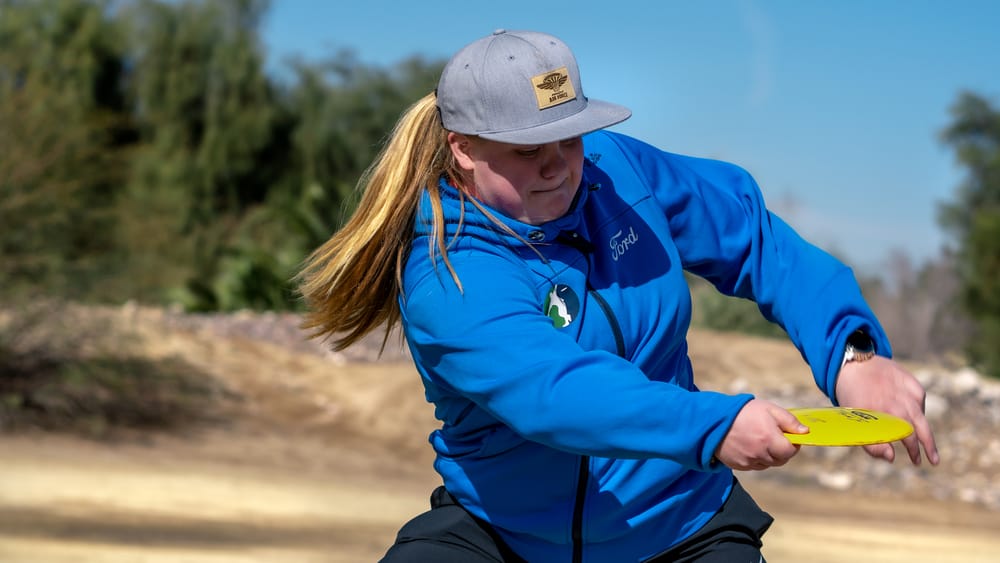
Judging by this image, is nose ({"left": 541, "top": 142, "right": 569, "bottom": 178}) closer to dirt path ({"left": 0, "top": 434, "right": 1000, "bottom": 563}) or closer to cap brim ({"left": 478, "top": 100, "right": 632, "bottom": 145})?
cap brim ({"left": 478, "top": 100, "right": 632, "bottom": 145})

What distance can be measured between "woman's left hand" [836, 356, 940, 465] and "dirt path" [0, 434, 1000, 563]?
16.4 ft

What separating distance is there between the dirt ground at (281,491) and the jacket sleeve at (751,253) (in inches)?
183

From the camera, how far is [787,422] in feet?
7.39

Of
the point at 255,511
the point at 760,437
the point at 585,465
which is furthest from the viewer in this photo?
the point at 255,511

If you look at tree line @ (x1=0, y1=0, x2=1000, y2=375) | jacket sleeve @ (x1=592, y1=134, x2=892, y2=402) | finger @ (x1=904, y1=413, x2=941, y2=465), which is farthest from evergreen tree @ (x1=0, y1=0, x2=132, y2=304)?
finger @ (x1=904, y1=413, x2=941, y2=465)

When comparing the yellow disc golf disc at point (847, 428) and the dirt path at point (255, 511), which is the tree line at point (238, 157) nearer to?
the dirt path at point (255, 511)

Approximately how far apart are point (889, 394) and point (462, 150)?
3.30ft

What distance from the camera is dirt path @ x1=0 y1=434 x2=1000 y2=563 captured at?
760cm

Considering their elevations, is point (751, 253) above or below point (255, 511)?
above

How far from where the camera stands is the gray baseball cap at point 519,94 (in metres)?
2.66

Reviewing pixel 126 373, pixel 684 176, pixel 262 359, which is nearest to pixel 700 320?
pixel 262 359

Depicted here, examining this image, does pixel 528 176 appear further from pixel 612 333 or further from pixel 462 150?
pixel 612 333

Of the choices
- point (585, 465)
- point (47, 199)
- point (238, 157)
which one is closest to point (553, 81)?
point (585, 465)

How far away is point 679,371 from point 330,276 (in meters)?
0.82
